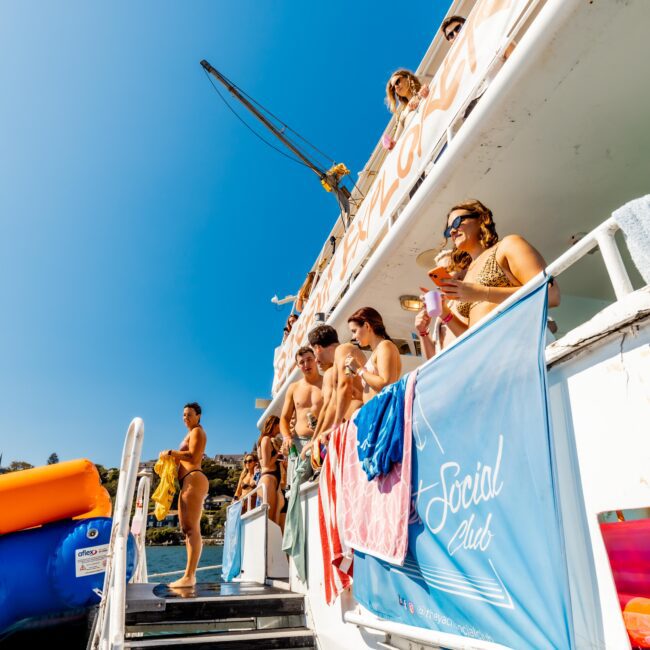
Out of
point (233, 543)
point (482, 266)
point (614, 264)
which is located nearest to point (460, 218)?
point (482, 266)

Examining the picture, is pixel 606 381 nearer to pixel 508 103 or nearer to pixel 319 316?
pixel 508 103

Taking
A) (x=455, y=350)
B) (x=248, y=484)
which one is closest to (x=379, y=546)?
(x=455, y=350)

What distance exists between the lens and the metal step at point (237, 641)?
297 cm

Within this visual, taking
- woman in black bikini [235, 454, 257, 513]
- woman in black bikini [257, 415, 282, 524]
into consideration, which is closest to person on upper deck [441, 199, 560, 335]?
woman in black bikini [257, 415, 282, 524]

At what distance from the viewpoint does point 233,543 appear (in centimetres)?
739

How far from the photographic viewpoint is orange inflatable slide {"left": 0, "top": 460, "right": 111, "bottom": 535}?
10.8 feet

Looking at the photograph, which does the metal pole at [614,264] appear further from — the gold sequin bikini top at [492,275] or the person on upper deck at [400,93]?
the person on upper deck at [400,93]

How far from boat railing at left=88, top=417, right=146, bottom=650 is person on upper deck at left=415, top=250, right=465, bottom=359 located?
1761 millimetres

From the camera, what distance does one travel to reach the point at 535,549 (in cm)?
144

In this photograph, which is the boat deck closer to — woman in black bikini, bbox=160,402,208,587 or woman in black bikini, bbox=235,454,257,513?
woman in black bikini, bbox=160,402,208,587

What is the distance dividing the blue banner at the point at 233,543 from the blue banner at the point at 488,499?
16.9 feet

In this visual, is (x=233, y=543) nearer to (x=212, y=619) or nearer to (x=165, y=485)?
(x=165, y=485)

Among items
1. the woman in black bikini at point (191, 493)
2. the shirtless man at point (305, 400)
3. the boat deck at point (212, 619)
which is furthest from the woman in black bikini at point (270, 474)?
the boat deck at point (212, 619)

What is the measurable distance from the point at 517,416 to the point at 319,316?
14.1 feet
